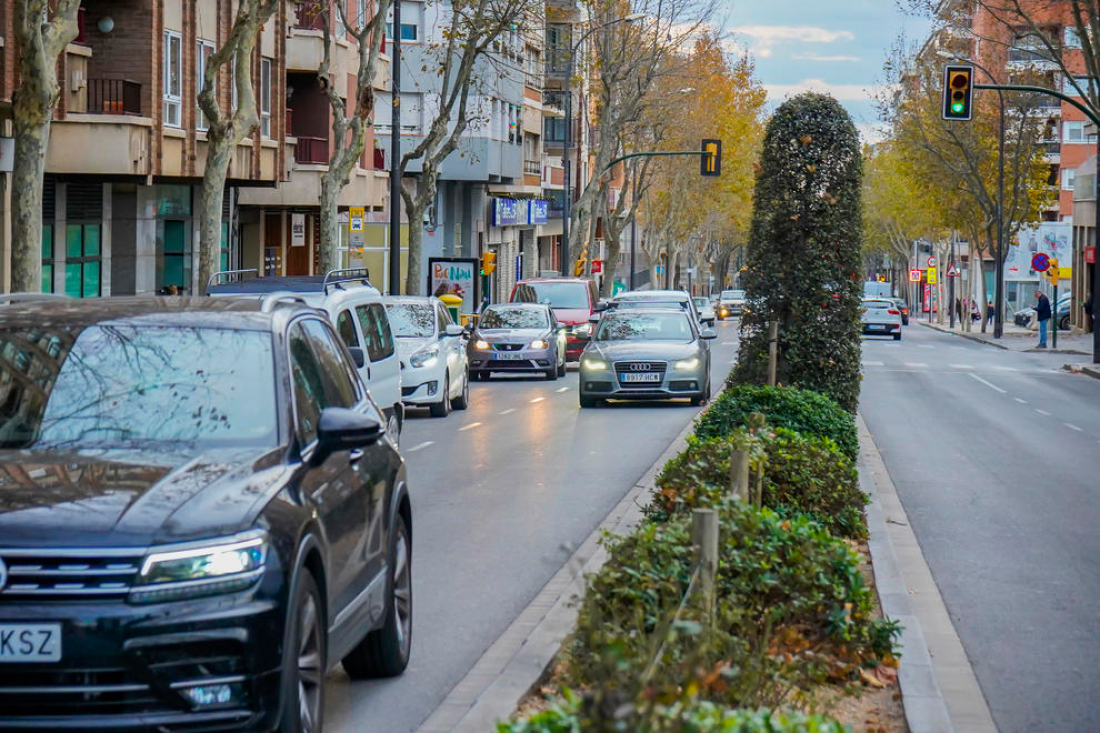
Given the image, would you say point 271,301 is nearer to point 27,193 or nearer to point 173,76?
point 27,193

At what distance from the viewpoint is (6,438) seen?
20.4 ft

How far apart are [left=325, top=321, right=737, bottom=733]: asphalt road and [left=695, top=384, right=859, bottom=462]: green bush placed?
1214 millimetres

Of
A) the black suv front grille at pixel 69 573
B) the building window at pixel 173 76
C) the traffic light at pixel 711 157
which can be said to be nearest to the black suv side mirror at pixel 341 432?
the black suv front grille at pixel 69 573

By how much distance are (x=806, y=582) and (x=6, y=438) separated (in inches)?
131

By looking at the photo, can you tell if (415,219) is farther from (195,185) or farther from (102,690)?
(102,690)

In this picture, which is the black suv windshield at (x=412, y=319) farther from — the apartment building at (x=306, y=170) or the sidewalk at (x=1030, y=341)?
the sidewalk at (x=1030, y=341)

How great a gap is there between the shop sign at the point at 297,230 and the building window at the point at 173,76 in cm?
1064

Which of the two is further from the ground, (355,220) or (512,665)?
(355,220)

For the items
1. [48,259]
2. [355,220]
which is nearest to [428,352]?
[48,259]

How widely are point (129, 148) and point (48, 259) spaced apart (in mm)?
2544

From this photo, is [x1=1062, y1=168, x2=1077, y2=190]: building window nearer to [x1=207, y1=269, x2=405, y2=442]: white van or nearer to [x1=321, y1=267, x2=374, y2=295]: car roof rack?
[x1=207, y1=269, x2=405, y2=442]: white van

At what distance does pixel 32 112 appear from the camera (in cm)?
1830

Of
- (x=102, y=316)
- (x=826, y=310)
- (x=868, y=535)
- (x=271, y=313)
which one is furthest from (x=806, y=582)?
(x=826, y=310)

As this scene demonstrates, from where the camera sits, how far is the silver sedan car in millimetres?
34406
